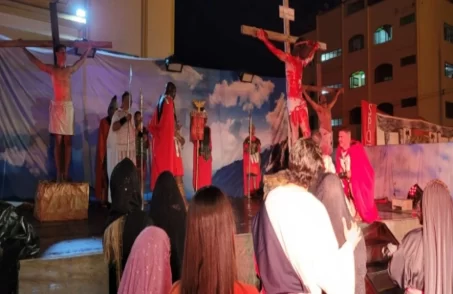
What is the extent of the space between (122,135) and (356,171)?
4.02 m

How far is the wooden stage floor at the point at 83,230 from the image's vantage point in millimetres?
3735

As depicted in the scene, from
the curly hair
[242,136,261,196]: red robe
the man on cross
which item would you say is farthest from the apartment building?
the curly hair

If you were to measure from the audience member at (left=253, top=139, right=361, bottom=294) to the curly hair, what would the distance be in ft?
0.04

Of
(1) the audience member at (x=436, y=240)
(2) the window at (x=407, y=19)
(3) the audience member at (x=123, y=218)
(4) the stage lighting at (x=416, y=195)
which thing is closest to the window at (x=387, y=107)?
(2) the window at (x=407, y=19)

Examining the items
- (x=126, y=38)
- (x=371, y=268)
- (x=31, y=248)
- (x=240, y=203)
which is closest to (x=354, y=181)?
(x=371, y=268)

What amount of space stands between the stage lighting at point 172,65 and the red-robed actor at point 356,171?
3.81 metres

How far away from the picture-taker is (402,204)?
8.34 meters

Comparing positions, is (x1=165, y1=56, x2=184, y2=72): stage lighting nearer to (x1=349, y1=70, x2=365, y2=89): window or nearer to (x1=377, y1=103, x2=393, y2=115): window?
(x1=377, y1=103, x2=393, y2=115): window

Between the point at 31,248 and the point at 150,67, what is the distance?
545 centimetres

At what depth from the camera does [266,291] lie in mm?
2242

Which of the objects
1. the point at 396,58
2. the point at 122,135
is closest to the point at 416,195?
the point at 122,135

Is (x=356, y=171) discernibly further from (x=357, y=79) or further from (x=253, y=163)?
(x=357, y=79)

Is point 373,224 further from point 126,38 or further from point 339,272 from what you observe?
point 126,38

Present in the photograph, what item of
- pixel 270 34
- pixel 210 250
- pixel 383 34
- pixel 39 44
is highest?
pixel 383 34
